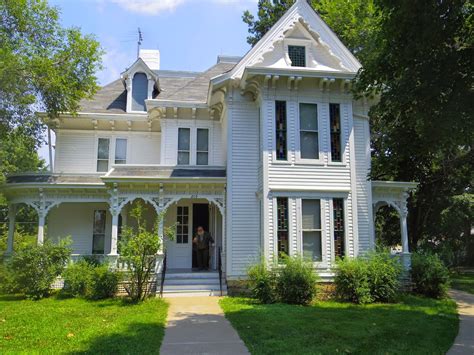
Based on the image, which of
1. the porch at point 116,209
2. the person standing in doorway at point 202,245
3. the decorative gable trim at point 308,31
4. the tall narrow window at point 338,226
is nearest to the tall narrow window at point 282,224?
the tall narrow window at point 338,226

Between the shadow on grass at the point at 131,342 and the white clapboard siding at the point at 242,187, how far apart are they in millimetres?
5744

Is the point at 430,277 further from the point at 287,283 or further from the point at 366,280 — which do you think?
the point at 287,283

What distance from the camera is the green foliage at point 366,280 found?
12.4 m

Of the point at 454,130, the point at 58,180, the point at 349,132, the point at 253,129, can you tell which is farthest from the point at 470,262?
the point at 58,180

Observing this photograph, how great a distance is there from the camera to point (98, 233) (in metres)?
17.5

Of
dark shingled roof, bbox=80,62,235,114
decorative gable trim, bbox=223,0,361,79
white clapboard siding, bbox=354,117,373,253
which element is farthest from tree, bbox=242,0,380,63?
dark shingled roof, bbox=80,62,235,114

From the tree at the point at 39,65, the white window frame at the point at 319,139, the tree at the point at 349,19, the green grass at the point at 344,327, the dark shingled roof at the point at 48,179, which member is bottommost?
the green grass at the point at 344,327

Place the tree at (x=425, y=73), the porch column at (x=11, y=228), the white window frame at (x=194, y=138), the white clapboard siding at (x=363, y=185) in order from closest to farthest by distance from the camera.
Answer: the tree at (x=425, y=73), the white clapboard siding at (x=363, y=185), the porch column at (x=11, y=228), the white window frame at (x=194, y=138)

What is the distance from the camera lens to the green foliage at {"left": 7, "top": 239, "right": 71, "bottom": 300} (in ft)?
42.1

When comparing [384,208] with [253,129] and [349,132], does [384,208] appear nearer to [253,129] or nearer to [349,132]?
[349,132]

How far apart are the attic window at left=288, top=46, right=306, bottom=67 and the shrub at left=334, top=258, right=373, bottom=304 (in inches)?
290

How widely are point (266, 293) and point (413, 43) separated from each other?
25.5 feet

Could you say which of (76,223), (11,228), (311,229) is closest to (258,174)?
(311,229)

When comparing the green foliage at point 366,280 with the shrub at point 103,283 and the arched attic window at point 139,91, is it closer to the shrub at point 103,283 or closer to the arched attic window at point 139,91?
the shrub at point 103,283
